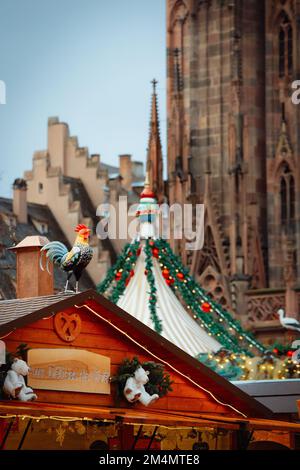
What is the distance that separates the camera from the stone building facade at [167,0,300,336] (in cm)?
5491

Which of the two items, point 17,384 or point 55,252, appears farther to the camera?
point 55,252

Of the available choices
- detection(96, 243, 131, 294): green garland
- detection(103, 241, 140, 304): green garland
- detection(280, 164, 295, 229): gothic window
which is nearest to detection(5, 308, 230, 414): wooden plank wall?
detection(103, 241, 140, 304): green garland

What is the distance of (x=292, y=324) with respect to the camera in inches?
1479

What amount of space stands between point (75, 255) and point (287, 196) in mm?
32401

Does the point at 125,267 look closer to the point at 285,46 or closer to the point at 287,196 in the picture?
the point at 287,196

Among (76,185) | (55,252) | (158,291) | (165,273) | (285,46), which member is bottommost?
(158,291)

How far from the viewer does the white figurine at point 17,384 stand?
69.7 ft

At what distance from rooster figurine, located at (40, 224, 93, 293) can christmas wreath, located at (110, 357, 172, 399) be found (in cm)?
132

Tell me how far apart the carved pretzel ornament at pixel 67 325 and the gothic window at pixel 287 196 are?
33.1 meters

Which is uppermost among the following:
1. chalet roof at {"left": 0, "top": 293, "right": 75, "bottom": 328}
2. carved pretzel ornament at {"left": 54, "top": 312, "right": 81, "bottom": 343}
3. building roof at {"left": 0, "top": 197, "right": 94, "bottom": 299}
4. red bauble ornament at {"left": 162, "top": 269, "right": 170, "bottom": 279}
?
building roof at {"left": 0, "top": 197, "right": 94, "bottom": 299}

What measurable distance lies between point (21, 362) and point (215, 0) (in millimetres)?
37178

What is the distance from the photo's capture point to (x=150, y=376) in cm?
2317

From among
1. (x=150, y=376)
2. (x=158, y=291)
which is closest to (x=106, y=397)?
(x=150, y=376)

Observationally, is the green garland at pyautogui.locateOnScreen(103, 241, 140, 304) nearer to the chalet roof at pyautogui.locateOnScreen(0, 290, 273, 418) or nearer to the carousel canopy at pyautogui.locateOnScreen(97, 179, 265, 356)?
the carousel canopy at pyautogui.locateOnScreen(97, 179, 265, 356)
